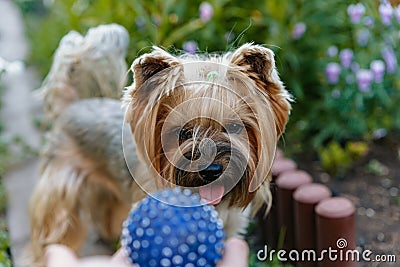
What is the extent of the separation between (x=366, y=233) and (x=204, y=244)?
3.21ft

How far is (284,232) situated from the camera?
2154 mm

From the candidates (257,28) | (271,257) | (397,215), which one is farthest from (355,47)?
(271,257)

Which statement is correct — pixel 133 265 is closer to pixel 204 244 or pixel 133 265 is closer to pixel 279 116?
pixel 204 244

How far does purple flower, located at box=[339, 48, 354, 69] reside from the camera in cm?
291

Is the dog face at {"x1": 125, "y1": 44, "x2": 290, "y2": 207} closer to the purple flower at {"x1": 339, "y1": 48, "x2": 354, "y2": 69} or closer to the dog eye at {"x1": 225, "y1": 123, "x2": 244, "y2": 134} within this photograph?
the dog eye at {"x1": 225, "y1": 123, "x2": 244, "y2": 134}

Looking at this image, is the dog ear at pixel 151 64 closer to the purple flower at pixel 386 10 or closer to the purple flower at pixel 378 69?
the purple flower at pixel 386 10

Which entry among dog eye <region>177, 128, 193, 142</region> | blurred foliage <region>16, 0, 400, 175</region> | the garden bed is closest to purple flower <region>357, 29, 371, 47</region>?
blurred foliage <region>16, 0, 400, 175</region>

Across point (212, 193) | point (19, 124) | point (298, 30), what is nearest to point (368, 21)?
point (298, 30)

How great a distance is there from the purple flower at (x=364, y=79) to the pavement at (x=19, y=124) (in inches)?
51.9

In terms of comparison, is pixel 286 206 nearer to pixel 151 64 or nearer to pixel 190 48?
pixel 190 48

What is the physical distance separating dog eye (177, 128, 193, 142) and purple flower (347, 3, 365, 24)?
164cm

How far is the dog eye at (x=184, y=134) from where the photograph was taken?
1.15 m

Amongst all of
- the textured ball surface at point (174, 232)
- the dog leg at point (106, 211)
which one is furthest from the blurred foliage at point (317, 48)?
the textured ball surface at point (174, 232)

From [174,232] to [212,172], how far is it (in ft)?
0.55
